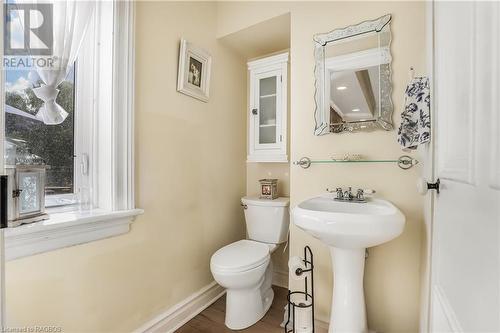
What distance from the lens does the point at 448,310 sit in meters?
0.68

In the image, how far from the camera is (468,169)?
22.4 inches

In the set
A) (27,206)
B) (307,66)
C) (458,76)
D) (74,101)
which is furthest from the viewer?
(307,66)

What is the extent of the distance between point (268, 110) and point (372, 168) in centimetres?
95

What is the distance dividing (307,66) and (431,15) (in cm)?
67

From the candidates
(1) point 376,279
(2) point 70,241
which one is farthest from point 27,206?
(1) point 376,279

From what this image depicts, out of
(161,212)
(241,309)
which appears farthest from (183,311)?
(161,212)

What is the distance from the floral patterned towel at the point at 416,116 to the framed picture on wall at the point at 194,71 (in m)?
1.25

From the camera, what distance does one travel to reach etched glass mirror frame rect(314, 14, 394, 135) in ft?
4.37

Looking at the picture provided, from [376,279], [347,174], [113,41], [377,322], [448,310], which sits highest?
[113,41]

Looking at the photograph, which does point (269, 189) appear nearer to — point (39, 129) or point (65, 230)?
point (65, 230)

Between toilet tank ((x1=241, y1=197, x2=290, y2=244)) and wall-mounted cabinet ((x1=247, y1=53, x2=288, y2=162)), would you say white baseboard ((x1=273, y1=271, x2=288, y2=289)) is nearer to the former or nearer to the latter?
toilet tank ((x1=241, y1=197, x2=290, y2=244))

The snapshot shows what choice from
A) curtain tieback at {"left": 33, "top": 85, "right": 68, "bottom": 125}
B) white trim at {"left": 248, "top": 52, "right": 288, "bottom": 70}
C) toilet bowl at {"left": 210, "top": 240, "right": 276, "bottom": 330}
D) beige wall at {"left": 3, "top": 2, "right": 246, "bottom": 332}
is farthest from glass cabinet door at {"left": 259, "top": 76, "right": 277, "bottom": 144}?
curtain tieback at {"left": 33, "top": 85, "right": 68, "bottom": 125}

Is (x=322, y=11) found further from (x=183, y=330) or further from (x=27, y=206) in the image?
(x=183, y=330)

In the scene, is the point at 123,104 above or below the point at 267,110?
below
